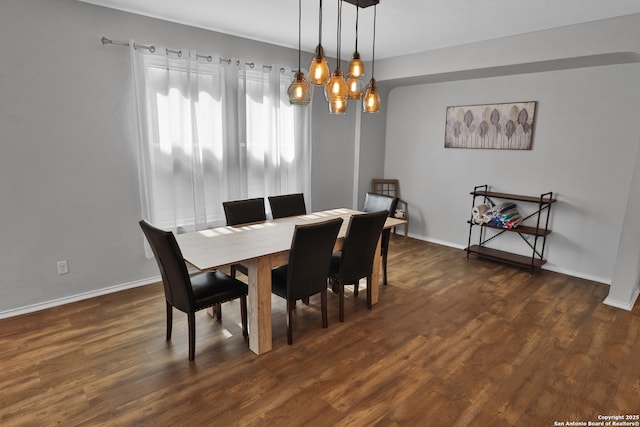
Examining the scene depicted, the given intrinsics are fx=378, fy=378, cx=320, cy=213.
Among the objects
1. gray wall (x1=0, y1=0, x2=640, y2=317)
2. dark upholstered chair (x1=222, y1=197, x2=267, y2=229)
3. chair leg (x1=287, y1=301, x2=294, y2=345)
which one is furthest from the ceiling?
chair leg (x1=287, y1=301, x2=294, y2=345)

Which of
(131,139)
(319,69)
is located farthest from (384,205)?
(131,139)

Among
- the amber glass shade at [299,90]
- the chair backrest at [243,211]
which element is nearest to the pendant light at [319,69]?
the amber glass shade at [299,90]

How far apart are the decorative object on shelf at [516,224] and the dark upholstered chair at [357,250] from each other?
199cm

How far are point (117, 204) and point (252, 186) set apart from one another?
1.41m

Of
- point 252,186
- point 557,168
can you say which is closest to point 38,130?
point 252,186

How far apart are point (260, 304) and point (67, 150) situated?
2.11 metres

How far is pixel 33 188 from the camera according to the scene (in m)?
3.01

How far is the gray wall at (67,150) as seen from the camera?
2875 mm

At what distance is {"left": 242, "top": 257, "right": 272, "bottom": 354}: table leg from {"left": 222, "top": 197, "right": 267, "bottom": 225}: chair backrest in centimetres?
85

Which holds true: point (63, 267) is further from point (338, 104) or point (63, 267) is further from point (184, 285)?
point (338, 104)

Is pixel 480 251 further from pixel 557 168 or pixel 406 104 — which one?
pixel 406 104

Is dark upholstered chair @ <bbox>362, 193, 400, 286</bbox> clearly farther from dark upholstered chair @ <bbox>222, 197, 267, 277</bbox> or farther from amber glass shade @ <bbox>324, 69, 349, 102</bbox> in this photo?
amber glass shade @ <bbox>324, 69, 349, 102</bbox>

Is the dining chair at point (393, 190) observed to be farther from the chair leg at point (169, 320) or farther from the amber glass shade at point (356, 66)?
the chair leg at point (169, 320)

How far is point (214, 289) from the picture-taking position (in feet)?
8.39
